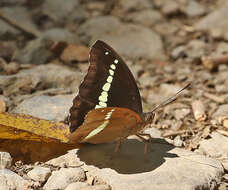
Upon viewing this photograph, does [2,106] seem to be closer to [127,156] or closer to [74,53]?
[127,156]

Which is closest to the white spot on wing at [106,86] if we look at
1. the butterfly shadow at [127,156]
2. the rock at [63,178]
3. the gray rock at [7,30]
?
the butterfly shadow at [127,156]

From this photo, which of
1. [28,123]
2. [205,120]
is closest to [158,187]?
[28,123]

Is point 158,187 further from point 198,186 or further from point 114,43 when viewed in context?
point 114,43

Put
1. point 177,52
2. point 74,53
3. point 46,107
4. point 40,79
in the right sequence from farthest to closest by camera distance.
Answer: point 177,52, point 74,53, point 40,79, point 46,107

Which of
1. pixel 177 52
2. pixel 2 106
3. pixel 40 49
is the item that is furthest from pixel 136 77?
pixel 2 106

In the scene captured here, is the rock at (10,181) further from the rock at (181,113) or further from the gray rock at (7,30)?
the gray rock at (7,30)
